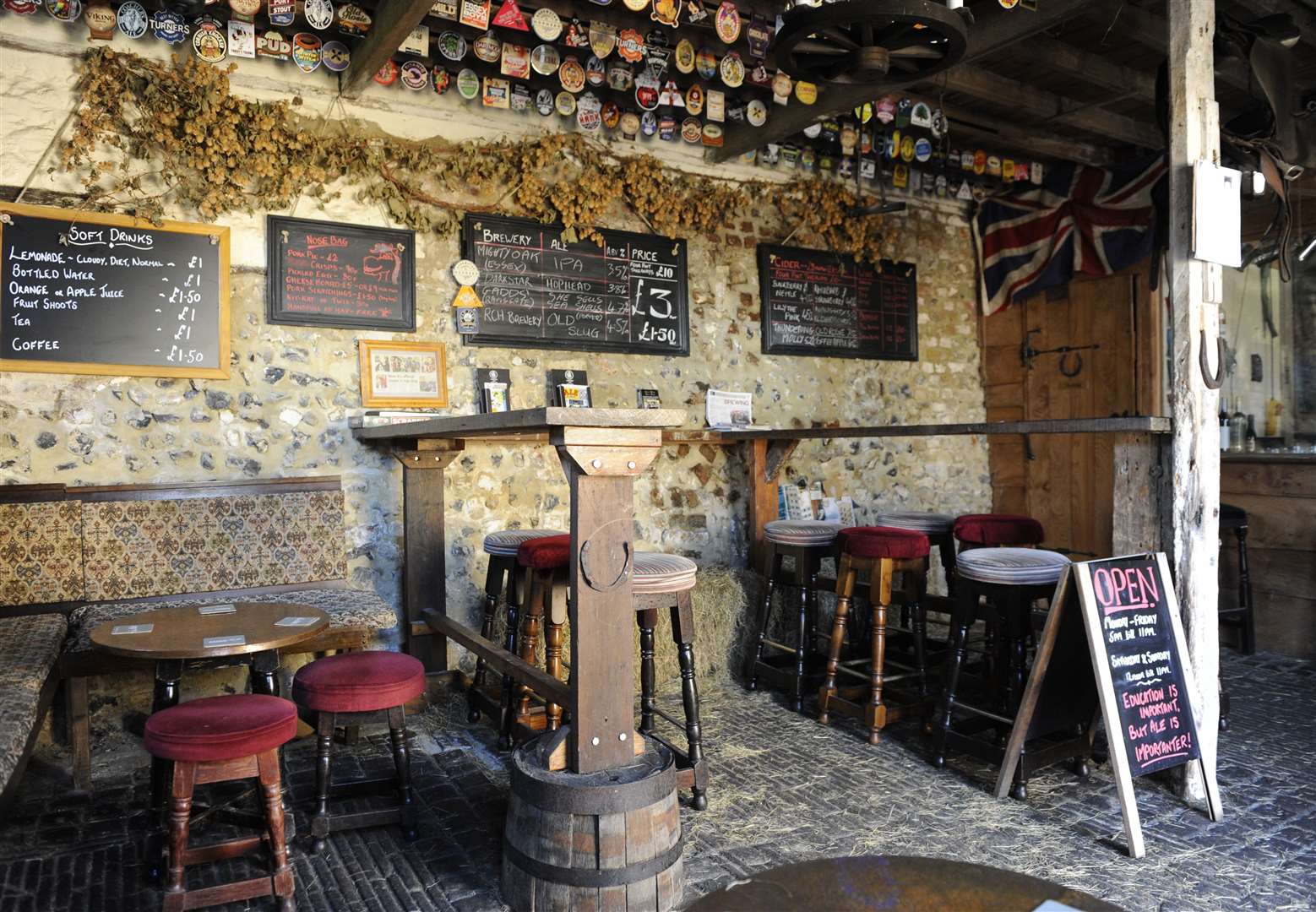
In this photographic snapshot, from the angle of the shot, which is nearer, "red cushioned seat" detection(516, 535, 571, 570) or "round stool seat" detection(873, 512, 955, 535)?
"red cushioned seat" detection(516, 535, 571, 570)

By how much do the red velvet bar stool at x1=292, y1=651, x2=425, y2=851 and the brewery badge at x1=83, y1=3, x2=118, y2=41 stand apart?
2.82 m

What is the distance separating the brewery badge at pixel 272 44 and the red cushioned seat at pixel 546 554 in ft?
8.11

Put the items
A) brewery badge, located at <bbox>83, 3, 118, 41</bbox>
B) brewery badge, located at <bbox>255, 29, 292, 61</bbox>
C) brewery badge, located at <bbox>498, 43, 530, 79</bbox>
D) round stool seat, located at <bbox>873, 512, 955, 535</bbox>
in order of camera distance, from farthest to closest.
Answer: round stool seat, located at <bbox>873, 512, 955, 535</bbox>, brewery badge, located at <bbox>498, 43, 530, 79</bbox>, brewery badge, located at <bbox>255, 29, 292, 61</bbox>, brewery badge, located at <bbox>83, 3, 118, 41</bbox>

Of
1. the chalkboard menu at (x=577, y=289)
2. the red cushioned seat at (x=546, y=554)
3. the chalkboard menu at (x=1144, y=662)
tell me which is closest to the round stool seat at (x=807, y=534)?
the red cushioned seat at (x=546, y=554)

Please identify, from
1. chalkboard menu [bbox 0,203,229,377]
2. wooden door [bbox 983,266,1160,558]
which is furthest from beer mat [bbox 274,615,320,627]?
wooden door [bbox 983,266,1160,558]

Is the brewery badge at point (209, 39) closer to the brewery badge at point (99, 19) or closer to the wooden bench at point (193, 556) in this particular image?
the brewery badge at point (99, 19)

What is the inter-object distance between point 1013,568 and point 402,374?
290cm

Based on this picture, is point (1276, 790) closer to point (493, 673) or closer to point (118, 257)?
point (493, 673)

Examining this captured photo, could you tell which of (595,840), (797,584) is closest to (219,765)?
(595,840)

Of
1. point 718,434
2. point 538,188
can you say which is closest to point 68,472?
point 538,188

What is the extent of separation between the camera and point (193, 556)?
12.0 feet

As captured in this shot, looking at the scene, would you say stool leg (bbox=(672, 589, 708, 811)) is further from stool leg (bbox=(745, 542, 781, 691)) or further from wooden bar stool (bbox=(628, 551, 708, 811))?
stool leg (bbox=(745, 542, 781, 691))

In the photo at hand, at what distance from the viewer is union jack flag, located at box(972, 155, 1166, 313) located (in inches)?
212

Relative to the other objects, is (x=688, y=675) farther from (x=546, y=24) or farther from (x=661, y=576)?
(x=546, y=24)
